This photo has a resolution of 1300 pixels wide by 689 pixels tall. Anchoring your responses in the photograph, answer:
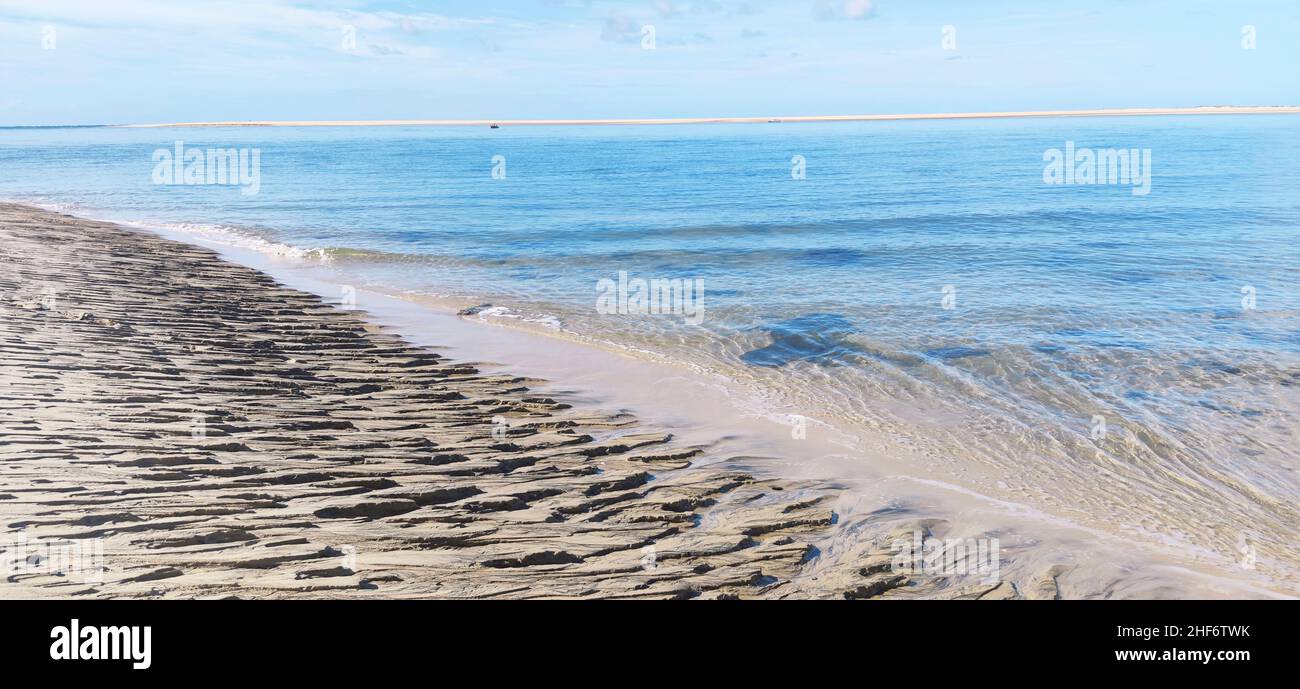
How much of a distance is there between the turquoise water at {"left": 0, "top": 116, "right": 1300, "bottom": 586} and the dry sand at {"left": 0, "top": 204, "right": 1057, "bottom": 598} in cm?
286

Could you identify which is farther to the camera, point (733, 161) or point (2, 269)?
point (733, 161)

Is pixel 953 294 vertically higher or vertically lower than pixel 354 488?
higher

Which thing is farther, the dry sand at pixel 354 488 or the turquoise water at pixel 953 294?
the turquoise water at pixel 953 294

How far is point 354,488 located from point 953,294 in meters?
13.6

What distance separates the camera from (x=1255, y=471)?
8211 millimetres

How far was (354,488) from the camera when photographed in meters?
5.98

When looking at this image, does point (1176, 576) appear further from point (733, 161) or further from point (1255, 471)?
point (733, 161)

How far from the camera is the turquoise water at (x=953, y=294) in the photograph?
846cm

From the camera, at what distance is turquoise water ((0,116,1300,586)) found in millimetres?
8461

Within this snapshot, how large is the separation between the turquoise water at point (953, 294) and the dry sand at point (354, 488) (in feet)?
9.40

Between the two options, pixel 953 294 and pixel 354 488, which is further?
pixel 953 294
